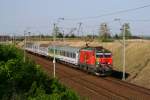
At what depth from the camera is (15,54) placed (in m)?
32.5

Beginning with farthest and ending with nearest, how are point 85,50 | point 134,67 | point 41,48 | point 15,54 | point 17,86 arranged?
1. point 41,48
2. point 134,67
3. point 85,50
4. point 15,54
5. point 17,86

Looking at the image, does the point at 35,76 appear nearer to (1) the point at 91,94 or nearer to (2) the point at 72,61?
(1) the point at 91,94

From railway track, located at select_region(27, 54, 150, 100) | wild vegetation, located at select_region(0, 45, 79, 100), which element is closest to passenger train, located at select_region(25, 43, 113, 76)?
railway track, located at select_region(27, 54, 150, 100)

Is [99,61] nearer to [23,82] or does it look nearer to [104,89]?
[104,89]

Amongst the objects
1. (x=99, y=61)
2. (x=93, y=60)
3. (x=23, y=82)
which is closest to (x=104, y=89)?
(x=99, y=61)

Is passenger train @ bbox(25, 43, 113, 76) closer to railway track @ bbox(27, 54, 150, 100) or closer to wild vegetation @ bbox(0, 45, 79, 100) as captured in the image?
railway track @ bbox(27, 54, 150, 100)

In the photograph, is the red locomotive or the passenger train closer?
the red locomotive

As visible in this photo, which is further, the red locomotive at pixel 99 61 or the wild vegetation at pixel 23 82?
the red locomotive at pixel 99 61

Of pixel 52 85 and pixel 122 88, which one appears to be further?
pixel 122 88

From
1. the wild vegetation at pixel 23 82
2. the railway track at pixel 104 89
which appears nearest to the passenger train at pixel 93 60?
the railway track at pixel 104 89

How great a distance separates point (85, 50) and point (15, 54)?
18349mm

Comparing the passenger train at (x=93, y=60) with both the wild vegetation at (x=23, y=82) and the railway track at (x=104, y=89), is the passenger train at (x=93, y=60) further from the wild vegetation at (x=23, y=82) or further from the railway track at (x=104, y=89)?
the wild vegetation at (x=23, y=82)

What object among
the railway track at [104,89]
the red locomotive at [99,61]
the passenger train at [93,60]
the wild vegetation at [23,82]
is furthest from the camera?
the passenger train at [93,60]

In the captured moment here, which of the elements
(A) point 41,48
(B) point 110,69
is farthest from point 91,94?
(A) point 41,48
